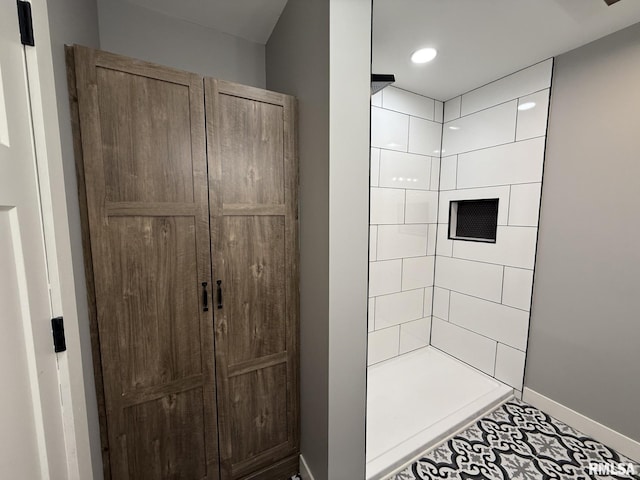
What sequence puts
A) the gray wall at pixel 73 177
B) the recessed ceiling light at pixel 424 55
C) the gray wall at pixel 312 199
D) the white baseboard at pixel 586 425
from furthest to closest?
the recessed ceiling light at pixel 424 55
the white baseboard at pixel 586 425
the gray wall at pixel 312 199
the gray wall at pixel 73 177

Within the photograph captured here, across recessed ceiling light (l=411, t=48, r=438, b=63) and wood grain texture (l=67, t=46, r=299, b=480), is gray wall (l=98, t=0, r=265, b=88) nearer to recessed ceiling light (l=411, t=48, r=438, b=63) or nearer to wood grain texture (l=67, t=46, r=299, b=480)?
wood grain texture (l=67, t=46, r=299, b=480)

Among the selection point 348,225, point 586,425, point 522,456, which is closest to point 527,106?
point 348,225

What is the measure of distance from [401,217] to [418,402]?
4.88 ft

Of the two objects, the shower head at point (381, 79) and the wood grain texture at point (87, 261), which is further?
the shower head at point (381, 79)

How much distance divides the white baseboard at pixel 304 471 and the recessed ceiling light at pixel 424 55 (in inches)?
101

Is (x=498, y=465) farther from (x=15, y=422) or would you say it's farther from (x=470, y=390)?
(x=15, y=422)

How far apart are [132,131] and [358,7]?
1027mm

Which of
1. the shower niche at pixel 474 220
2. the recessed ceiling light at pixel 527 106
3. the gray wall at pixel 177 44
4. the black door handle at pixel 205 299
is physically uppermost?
the gray wall at pixel 177 44

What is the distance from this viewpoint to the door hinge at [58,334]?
2.49 ft

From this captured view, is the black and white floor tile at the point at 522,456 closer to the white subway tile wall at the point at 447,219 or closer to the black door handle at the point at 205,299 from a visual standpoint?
the white subway tile wall at the point at 447,219

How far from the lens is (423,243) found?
2.44 m

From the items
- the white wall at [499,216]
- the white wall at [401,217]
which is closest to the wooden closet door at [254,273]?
the white wall at [401,217]

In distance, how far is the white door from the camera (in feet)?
1.85

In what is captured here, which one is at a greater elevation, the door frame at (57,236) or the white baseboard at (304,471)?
the door frame at (57,236)
